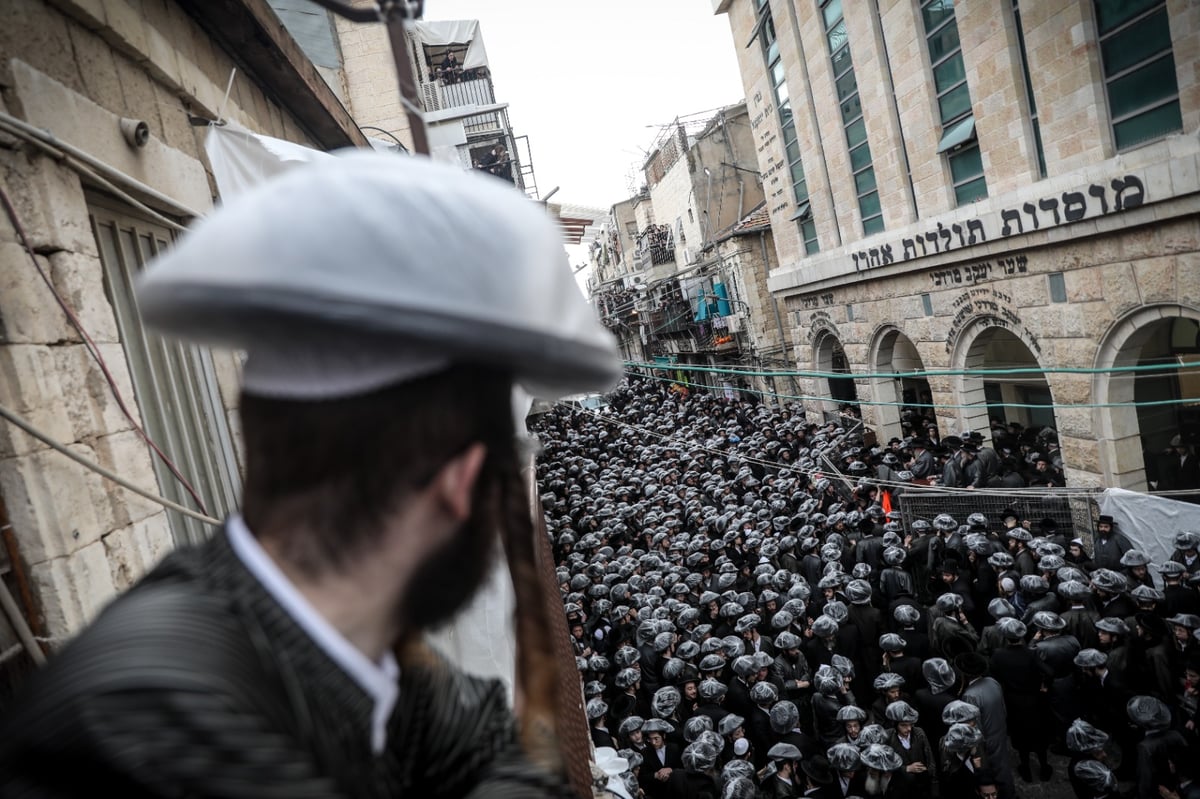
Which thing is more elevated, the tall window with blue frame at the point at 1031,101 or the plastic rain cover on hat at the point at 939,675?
the tall window with blue frame at the point at 1031,101

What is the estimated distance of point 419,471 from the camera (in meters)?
0.94

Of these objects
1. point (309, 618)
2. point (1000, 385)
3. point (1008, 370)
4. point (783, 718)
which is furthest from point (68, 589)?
point (1000, 385)

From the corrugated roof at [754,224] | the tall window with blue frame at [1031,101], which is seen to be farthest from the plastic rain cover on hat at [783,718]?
the corrugated roof at [754,224]

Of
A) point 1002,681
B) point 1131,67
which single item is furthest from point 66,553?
point 1131,67

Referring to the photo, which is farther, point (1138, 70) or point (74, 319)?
point (1138, 70)

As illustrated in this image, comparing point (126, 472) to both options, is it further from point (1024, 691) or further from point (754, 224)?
point (754, 224)

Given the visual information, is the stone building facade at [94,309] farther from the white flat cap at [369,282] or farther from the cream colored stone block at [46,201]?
the white flat cap at [369,282]

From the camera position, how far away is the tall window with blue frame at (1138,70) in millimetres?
9531

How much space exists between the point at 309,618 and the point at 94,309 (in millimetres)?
2678

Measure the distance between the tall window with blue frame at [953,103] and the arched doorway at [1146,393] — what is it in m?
3.72

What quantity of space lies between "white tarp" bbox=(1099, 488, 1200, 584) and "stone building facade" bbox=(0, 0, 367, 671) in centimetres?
1005

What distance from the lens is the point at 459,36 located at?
22.9 m

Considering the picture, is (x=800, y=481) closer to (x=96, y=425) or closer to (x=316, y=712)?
(x=96, y=425)

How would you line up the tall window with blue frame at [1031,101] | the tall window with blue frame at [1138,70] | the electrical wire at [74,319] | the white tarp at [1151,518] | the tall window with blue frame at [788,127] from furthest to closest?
the tall window with blue frame at [788,127]
the tall window with blue frame at [1031,101]
the tall window with blue frame at [1138,70]
the white tarp at [1151,518]
the electrical wire at [74,319]
